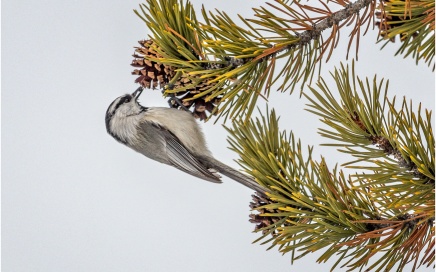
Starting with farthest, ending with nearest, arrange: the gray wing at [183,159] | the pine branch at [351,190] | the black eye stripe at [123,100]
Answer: the black eye stripe at [123,100], the gray wing at [183,159], the pine branch at [351,190]

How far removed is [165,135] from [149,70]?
336 millimetres

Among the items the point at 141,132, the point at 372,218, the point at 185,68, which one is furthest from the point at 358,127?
the point at 141,132

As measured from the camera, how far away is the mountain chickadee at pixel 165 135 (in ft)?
3.34

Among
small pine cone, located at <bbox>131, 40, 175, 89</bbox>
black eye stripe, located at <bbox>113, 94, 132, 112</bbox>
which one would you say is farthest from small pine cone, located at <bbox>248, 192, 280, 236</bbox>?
black eye stripe, located at <bbox>113, 94, 132, 112</bbox>

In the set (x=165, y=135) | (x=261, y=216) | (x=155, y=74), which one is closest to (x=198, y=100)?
(x=155, y=74)

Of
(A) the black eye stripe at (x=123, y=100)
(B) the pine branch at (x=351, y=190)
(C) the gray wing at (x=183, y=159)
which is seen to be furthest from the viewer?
(A) the black eye stripe at (x=123, y=100)

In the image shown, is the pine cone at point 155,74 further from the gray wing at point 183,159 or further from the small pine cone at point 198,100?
the gray wing at point 183,159

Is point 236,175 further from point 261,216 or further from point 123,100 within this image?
point 123,100

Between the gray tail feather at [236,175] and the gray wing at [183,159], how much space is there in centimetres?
1

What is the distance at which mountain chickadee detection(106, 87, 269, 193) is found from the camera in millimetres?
1019

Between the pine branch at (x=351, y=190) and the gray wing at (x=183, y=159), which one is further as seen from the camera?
the gray wing at (x=183, y=159)

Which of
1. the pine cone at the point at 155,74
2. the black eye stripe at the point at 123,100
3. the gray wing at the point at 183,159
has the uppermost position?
the black eye stripe at the point at 123,100

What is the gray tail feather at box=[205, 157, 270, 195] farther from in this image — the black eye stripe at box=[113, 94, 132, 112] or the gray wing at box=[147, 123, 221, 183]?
the black eye stripe at box=[113, 94, 132, 112]

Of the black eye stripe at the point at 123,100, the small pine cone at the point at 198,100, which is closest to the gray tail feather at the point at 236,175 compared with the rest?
the small pine cone at the point at 198,100
